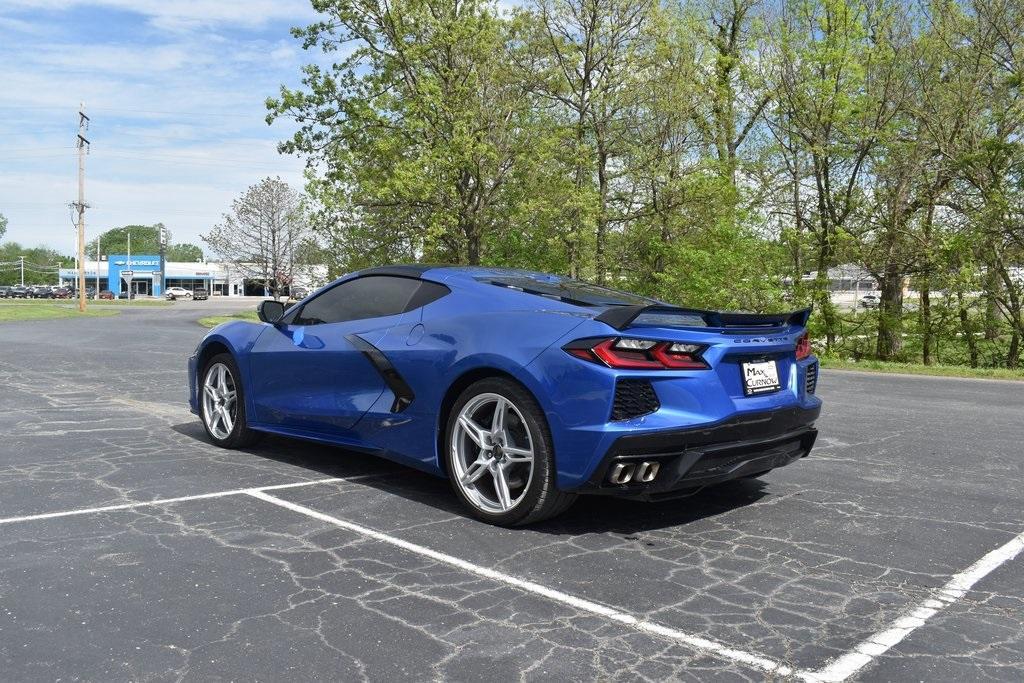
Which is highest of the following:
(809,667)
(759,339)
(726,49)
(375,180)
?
(726,49)

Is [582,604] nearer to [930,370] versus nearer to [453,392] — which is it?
[453,392]

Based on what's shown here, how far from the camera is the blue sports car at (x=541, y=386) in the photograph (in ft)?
13.8

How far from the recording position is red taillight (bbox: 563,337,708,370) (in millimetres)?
4188

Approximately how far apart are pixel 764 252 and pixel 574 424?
19.7m

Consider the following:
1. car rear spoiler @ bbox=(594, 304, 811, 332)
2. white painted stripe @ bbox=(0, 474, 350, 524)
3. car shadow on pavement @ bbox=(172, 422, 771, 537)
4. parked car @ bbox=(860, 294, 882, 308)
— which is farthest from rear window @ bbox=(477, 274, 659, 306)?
parked car @ bbox=(860, 294, 882, 308)

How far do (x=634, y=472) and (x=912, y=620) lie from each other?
135 centimetres

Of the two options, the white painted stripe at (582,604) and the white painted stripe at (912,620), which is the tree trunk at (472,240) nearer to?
the white painted stripe at (582,604)

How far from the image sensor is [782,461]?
478 centimetres

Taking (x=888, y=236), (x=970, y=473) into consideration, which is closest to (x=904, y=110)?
(x=888, y=236)

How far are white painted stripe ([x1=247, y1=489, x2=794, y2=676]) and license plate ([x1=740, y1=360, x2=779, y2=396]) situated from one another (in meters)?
1.55

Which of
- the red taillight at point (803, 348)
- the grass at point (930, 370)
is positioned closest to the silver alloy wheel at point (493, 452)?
the red taillight at point (803, 348)

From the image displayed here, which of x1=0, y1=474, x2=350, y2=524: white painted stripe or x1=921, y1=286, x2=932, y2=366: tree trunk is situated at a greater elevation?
x1=921, y1=286, x2=932, y2=366: tree trunk

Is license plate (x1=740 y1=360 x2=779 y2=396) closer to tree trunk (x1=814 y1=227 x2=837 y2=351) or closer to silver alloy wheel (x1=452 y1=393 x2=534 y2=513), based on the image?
silver alloy wheel (x1=452 y1=393 x2=534 y2=513)

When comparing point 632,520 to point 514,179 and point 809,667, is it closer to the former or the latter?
point 809,667
